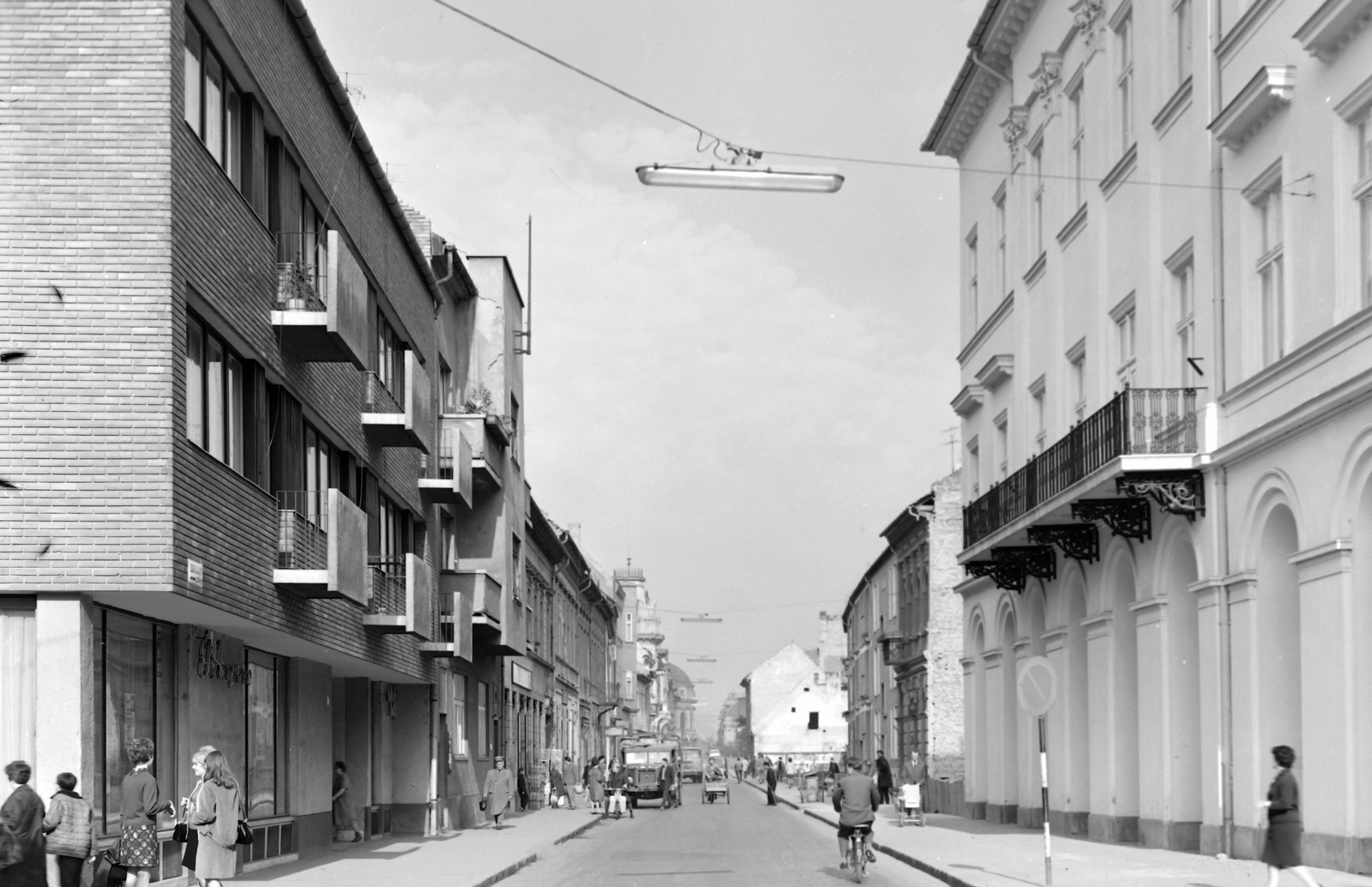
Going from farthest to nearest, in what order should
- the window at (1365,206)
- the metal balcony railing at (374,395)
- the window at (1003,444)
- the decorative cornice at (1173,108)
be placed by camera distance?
the window at (1003,444) → the metal balcony railing at (374,395) → the decorative cornice at (1173,108) → the window at (1365,206)

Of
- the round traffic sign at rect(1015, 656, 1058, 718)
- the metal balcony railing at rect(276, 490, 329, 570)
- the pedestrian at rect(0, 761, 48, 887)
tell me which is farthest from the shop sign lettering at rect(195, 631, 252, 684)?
the round traffic sign at rect(1015, 656, 1058, 718)

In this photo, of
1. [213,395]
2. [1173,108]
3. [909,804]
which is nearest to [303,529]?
[213,395]

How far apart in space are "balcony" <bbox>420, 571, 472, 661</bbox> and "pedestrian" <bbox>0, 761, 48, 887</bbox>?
19.1 m

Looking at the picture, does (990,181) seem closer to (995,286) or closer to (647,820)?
(995,286)

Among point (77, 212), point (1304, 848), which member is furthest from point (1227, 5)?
point (77, 212)

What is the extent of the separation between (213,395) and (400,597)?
33.9 ft

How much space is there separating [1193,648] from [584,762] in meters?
57.4

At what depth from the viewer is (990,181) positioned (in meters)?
38.3

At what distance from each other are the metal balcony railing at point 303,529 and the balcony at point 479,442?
12146mm

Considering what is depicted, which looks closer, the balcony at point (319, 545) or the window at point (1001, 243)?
the balcony at point (319, 545)

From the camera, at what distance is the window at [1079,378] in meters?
30.9

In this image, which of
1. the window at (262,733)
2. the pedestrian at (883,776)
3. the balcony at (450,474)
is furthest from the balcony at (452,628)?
the pedestrian at (883,776)

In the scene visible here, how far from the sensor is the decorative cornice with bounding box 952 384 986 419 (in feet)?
128

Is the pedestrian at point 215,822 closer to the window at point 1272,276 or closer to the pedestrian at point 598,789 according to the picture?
the window at point 1272,276
